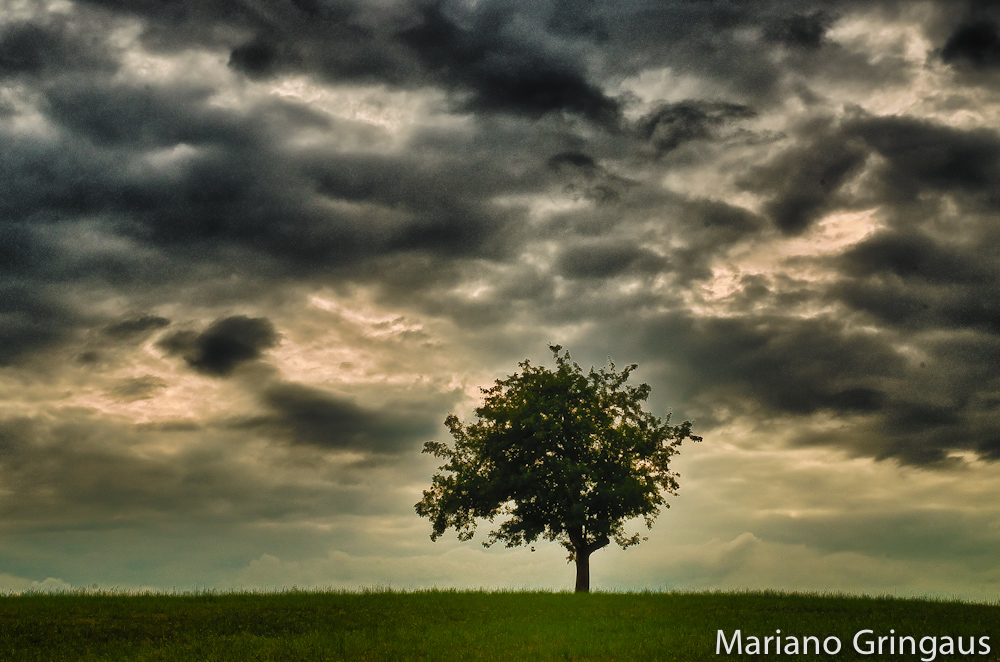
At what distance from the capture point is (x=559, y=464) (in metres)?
39.9

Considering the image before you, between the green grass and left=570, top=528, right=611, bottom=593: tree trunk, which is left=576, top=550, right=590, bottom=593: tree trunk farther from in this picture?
the green grass

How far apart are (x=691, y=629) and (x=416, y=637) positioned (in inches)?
364

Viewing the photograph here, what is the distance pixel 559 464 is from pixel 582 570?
6.05 meters

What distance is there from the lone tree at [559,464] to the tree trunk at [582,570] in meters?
0.05

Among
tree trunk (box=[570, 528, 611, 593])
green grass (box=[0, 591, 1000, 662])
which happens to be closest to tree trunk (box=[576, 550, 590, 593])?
tree trunk (box=[570, 528, 611, 593])

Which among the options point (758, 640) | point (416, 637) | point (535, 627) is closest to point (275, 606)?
point (416, 637)

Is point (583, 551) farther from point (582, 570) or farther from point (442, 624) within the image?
point (442, 624)

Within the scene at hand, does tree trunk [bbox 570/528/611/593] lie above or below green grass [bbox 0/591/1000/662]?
above

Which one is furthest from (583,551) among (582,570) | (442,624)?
(442,624)

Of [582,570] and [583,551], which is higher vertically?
[583,551]

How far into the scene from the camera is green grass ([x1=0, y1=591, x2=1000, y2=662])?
22875 mm

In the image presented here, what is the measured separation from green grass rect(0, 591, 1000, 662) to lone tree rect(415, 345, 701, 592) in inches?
241

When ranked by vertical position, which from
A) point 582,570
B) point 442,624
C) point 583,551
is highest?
point 583,551

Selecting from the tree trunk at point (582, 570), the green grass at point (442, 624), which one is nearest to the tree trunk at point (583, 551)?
the tree trunk at point (582, 570)
